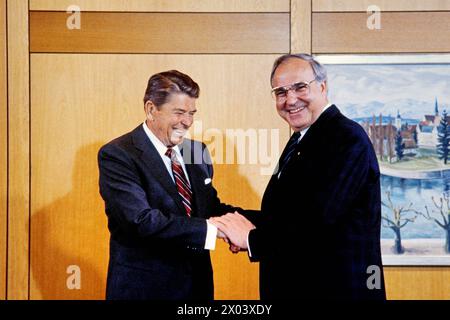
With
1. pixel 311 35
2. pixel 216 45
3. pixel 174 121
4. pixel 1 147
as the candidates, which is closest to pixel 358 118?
pixel 311 35

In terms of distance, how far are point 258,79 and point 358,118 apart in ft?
1.63

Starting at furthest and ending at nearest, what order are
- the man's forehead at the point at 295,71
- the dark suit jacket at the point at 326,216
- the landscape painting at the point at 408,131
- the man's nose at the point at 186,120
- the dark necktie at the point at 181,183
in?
the landscape painting at the point at 408,131, the man's nose at the point at 186,120, the dark necktie at the point at 181,183, the man's forehead at the point at 295,71, the dark suit jacket at the point at 326,216

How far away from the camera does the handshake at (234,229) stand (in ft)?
6.34

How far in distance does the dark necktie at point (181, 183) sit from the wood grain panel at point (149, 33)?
2.05 feet

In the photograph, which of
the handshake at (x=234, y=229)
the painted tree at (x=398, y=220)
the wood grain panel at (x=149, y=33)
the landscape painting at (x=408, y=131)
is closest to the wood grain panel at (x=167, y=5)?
the wood grain panel at (x=149, y=33)

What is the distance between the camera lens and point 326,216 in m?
1.63

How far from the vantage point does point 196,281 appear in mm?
1896

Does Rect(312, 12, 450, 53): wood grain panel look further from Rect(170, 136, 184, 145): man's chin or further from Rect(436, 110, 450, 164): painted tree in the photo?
Rect(170, 136, 184, 145): man's chin

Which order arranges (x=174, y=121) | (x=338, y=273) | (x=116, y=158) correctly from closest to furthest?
(x=338, y=273) < (x=116, y=158) < (x=174, y=121)

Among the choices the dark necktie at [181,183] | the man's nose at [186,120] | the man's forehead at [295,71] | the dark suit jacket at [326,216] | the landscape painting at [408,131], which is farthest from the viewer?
the landscape painting at [408,131]

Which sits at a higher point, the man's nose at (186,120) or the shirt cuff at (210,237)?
the man's nose at (186,120)

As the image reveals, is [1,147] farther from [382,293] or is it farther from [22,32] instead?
[382,293]

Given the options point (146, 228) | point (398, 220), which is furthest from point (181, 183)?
point (398, 220)

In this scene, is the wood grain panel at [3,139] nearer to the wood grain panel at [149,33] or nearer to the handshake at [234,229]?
the wood grain panel at [149,33]
